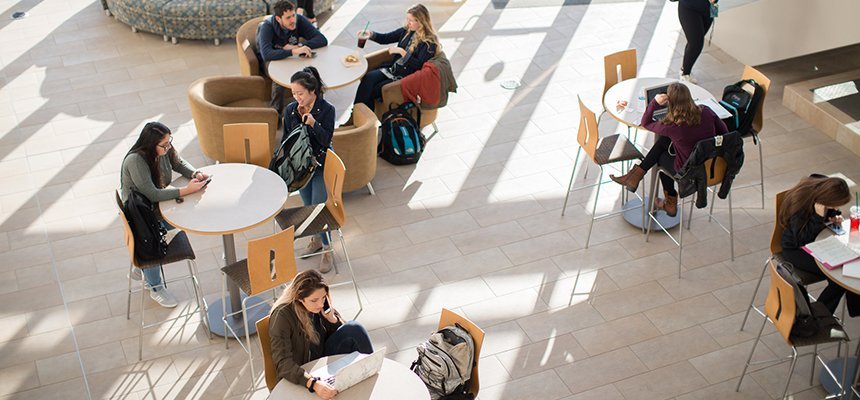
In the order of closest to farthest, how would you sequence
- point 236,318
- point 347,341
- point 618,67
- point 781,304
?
point 347,341 → point 781,304 → point 236,318 → point 618,67

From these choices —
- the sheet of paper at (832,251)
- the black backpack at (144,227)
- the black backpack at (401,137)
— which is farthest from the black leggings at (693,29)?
the black backpack at (144,227)

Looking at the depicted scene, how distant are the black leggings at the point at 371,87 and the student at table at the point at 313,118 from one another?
1.43m

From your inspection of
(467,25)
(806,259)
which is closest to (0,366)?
(806,259)

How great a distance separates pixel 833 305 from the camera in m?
5.88

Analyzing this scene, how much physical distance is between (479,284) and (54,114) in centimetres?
473

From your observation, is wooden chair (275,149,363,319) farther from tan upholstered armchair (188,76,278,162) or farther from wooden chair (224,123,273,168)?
tan upholstered armchair (188,76,278,162)

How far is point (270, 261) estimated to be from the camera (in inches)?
223

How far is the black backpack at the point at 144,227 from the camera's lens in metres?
5.68

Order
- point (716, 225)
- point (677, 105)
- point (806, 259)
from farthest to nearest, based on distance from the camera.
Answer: point (716, 225) → point (677, 105) → point (806, 259)

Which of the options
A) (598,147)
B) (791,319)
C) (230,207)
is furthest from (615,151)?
(230,207)

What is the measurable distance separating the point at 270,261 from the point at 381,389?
1.41m

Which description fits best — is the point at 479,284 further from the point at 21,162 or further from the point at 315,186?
the point at 21,162

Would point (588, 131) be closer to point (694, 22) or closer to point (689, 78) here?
point (694, 22)

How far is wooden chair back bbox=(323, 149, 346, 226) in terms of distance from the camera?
6305mm
